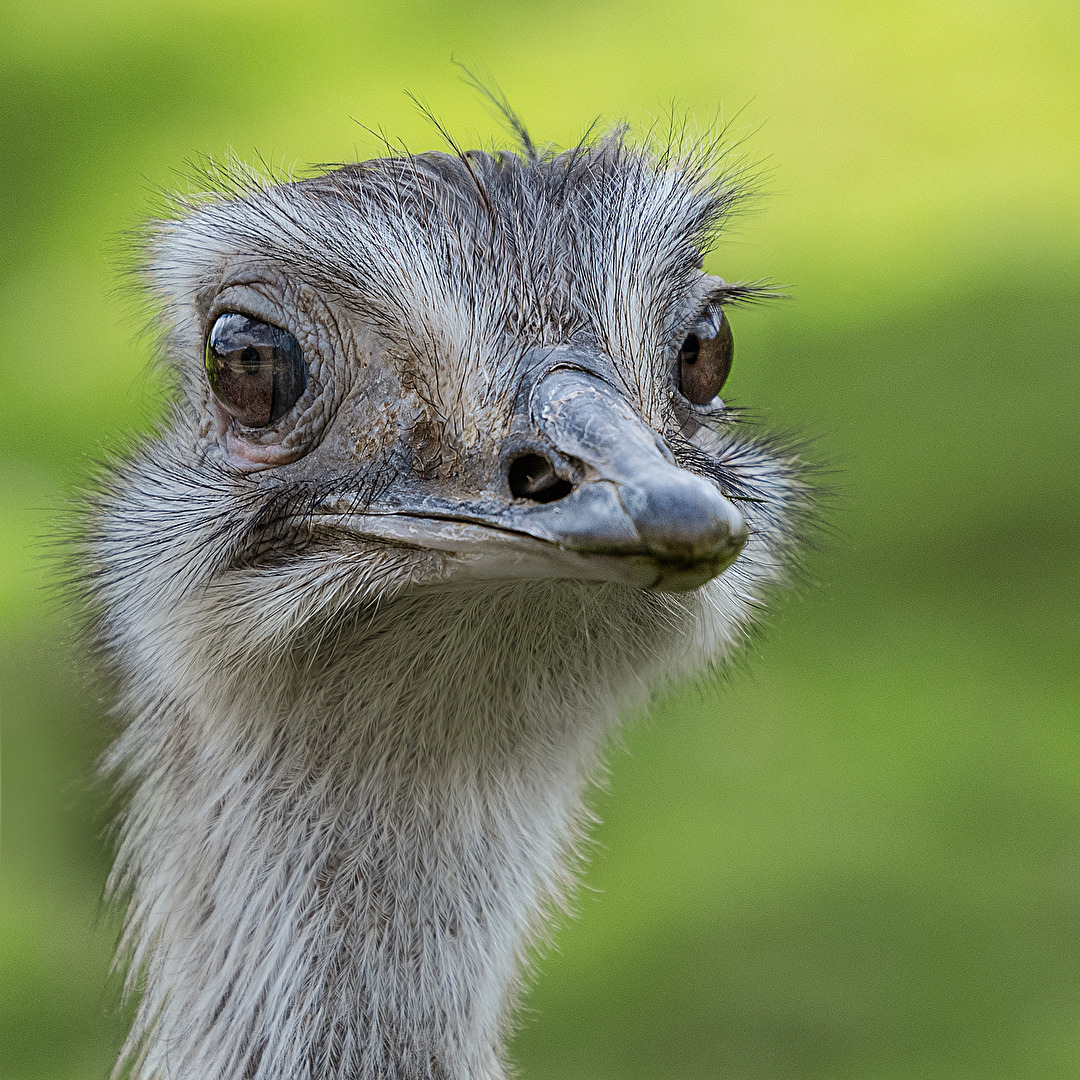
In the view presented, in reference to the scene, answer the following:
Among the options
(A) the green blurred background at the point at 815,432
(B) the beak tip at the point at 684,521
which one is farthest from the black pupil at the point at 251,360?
(A) the green blurred background at the point at 815,432

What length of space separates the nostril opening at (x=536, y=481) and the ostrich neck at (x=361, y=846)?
8.3 inches

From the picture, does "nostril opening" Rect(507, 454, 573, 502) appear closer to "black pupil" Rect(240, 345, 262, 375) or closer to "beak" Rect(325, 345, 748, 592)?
"beak" Rect(325, 345, 748, 592)

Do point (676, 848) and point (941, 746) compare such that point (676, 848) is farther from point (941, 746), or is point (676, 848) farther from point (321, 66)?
point (321, 66)

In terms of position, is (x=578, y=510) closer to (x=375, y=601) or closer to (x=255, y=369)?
(x=375, y=601)

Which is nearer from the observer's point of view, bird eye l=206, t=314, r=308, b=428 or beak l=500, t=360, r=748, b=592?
beak l=500, t=360, r=748, b=592

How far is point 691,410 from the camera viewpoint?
52.9 inches

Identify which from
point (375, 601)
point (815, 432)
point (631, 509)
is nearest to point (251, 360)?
point (375, 601)

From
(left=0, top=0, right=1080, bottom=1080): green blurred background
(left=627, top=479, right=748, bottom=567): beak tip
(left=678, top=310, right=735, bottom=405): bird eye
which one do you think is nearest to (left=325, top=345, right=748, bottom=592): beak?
(left=627, top=479, right=748, bottom=567): beak tip

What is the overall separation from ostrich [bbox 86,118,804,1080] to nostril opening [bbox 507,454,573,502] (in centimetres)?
2

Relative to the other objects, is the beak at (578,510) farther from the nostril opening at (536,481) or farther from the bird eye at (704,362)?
the bird eye at (704,362)

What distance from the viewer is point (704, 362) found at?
4.47 ft

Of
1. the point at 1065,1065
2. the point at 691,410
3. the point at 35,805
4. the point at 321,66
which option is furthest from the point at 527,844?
the point at 321,66

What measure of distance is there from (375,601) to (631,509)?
0.32 meters

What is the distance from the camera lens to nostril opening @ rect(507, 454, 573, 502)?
3.17 feet
